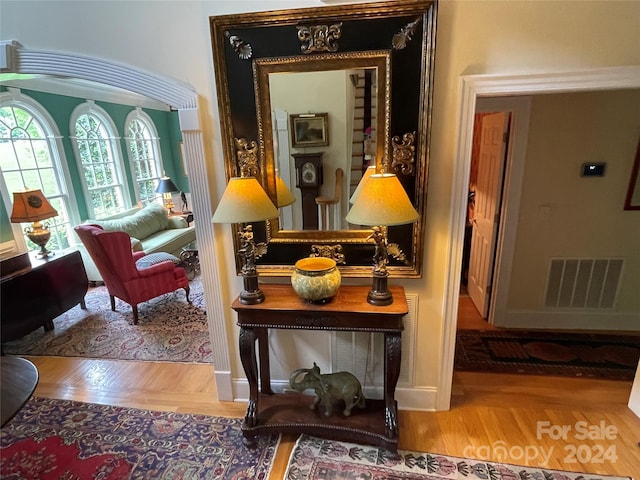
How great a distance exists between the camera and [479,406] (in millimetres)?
2205

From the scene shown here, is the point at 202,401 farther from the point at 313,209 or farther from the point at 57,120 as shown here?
the point at 57,120

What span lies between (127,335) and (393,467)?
2.67 meters

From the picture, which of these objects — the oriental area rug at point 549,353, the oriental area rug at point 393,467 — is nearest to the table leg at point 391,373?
the oriental area rug at point 393,467

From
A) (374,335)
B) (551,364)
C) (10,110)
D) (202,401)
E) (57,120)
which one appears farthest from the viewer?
(57,120)

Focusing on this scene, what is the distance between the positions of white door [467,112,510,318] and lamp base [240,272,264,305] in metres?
2.25

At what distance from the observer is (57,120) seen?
4.47 meters

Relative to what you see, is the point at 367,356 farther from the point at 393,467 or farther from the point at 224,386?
the point at 224,386

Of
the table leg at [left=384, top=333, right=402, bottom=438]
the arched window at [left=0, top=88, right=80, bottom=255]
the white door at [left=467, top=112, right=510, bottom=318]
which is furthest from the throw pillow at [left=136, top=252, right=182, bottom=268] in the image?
the white door at [left=467, top=112, right=510, bottom=318]

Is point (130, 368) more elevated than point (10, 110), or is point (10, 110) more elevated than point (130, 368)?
point (10, 110)

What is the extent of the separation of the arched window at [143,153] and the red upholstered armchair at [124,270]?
10.3 ft

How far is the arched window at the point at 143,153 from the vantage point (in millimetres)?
5961

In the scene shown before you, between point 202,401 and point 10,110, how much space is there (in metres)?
4.17

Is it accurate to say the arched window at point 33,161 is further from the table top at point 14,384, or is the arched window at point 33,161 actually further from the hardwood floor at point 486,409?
the table top at point 14,384

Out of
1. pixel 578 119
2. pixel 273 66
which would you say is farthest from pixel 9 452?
pixel 578 119
